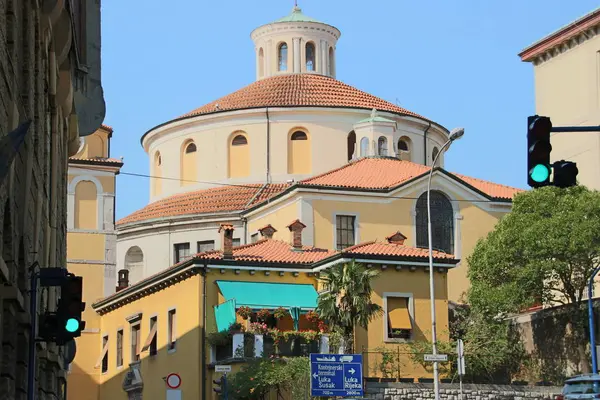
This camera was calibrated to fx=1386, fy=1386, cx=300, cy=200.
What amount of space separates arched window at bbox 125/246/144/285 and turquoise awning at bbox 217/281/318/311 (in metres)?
26.7

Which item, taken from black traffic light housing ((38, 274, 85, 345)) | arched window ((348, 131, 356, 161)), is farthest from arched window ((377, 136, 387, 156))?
black traffic light housing ((38, 274, 85, 345))

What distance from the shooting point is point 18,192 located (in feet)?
64.3

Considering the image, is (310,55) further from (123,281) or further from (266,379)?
(266,379)

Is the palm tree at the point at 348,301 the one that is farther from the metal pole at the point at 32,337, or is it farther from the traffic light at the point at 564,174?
the traffic light at the point at 564,174

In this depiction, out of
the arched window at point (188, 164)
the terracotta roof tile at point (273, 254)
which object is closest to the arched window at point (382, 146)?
the arched window at point (188, 164)

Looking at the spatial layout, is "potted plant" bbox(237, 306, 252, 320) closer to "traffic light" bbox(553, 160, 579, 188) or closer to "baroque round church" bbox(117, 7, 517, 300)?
"baroque round church" bbox(117, 7, 517, 300)

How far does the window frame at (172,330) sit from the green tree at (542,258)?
1132cm

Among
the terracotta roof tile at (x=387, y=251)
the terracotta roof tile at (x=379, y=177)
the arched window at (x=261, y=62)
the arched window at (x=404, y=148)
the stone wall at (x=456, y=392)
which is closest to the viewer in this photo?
the stone wall at (x=456, y=392)

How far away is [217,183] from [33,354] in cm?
5741

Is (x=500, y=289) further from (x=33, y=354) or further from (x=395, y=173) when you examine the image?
(x=33, y=354)

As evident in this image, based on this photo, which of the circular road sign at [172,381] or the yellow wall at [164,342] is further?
the yellow wall at [164,342]

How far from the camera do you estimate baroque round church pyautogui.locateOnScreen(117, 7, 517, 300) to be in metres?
64.7

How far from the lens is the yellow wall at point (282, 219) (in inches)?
2466

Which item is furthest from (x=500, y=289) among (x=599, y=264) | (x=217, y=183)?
(x=217, y=183)
